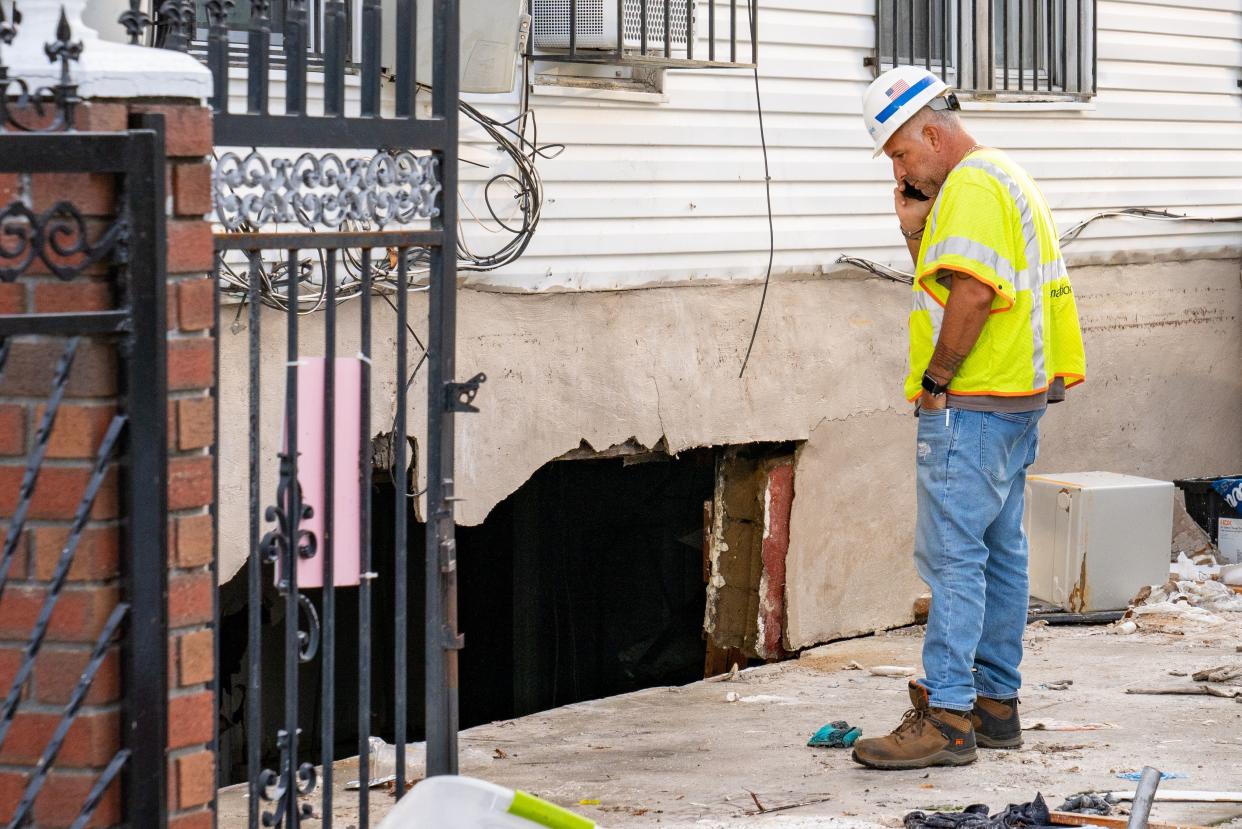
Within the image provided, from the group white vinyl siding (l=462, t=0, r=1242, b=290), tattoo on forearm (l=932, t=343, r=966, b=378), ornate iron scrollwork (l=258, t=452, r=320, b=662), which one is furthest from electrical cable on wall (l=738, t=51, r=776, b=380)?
ornate iron scrollwork (l=258, t=452, r=320, b=662)

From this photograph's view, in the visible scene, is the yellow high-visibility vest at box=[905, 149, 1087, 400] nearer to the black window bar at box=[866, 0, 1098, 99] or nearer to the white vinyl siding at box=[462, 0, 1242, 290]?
the white vinyl siding at box=[462, 0, 1242, 290]

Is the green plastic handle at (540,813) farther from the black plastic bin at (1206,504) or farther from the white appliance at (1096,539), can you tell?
the black plastic bin at (1206,504)

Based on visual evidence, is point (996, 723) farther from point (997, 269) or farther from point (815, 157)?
point (815, 157)

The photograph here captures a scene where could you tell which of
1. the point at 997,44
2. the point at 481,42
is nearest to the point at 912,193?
the point at 481,42

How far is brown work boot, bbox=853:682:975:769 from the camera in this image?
17.0 feet

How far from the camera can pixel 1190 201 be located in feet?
33.2

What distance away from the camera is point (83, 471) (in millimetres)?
2936

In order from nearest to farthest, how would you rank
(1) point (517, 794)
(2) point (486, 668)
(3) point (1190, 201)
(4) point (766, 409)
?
1. (1) point (517, 794)
2. (4) point (766, 409)
3. (3) point (1190, 201)
4. (2) point (486, 668)

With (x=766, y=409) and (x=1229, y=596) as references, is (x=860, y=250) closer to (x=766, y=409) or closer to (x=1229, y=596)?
(x=766, y=409)

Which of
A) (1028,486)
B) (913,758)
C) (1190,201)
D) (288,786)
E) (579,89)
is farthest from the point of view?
(1190,201)

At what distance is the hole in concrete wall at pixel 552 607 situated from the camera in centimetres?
1026

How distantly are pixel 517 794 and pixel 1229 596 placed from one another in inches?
257

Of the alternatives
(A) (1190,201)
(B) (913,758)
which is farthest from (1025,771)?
(A) (1190,201)

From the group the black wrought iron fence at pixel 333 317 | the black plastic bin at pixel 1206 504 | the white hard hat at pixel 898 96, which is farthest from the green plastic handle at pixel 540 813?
the black plastic bin at pixel 1206 504
